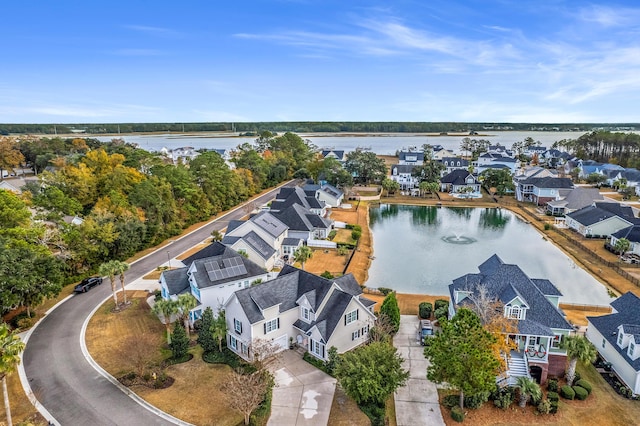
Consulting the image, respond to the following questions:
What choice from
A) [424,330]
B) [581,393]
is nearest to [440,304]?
[424,330]

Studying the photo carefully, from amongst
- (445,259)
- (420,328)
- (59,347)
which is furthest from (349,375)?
(445,259)

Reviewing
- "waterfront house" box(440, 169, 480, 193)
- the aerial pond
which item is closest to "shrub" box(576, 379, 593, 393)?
the aerial pond

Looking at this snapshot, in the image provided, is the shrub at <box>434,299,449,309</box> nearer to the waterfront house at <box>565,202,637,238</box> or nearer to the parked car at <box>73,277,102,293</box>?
the parked car at <box>73,277,102,293</box>

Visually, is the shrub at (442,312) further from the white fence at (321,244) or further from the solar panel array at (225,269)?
the white fence at (321,244)

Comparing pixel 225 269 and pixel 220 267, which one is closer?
pixel 220 267

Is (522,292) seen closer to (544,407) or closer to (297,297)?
(544,407)
